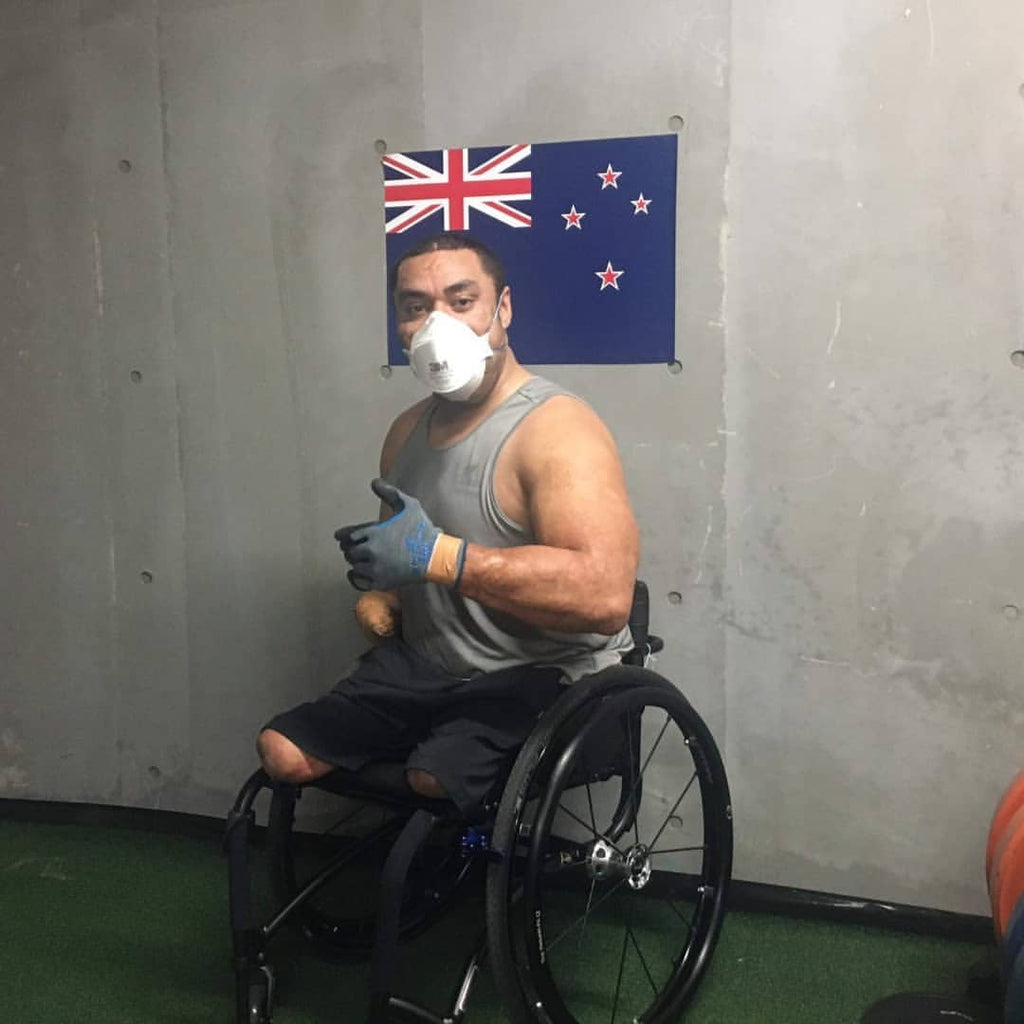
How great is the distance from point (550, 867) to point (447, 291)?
0.87m

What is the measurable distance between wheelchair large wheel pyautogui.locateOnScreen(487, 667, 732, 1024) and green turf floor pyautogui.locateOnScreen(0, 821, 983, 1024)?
111 millimetres

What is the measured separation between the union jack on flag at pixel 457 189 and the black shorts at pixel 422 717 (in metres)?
0.86

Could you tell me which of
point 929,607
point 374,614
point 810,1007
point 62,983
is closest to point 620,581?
point 374,614

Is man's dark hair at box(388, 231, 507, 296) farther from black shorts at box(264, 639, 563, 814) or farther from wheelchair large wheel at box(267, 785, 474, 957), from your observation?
wheelchair large wheel at box(267, 785, 474, 957)

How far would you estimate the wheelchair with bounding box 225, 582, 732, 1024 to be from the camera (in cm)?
145

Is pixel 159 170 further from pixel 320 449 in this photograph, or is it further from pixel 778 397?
pixel 778 397

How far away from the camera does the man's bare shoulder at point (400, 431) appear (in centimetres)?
189

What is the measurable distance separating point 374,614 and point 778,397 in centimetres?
80

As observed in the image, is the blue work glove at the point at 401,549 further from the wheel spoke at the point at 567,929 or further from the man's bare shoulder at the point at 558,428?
the wheel spoke at the point at 567,929

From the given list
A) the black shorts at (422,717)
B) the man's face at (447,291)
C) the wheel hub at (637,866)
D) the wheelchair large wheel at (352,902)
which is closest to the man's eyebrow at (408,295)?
the man's face at (447,291)

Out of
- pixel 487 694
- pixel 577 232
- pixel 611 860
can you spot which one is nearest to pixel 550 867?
Result: pixel 611 860

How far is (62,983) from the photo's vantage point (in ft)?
6.19

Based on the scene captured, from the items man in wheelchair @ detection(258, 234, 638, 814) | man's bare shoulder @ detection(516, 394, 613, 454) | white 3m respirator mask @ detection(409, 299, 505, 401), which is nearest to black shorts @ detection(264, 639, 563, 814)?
man in wheelchair @ detection(258, 234, 638, 814)

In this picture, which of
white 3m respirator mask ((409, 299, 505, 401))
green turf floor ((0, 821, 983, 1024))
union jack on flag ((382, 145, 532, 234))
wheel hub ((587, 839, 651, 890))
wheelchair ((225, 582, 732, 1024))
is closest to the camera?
wheelchair ((225, 582, 732, 1024))
